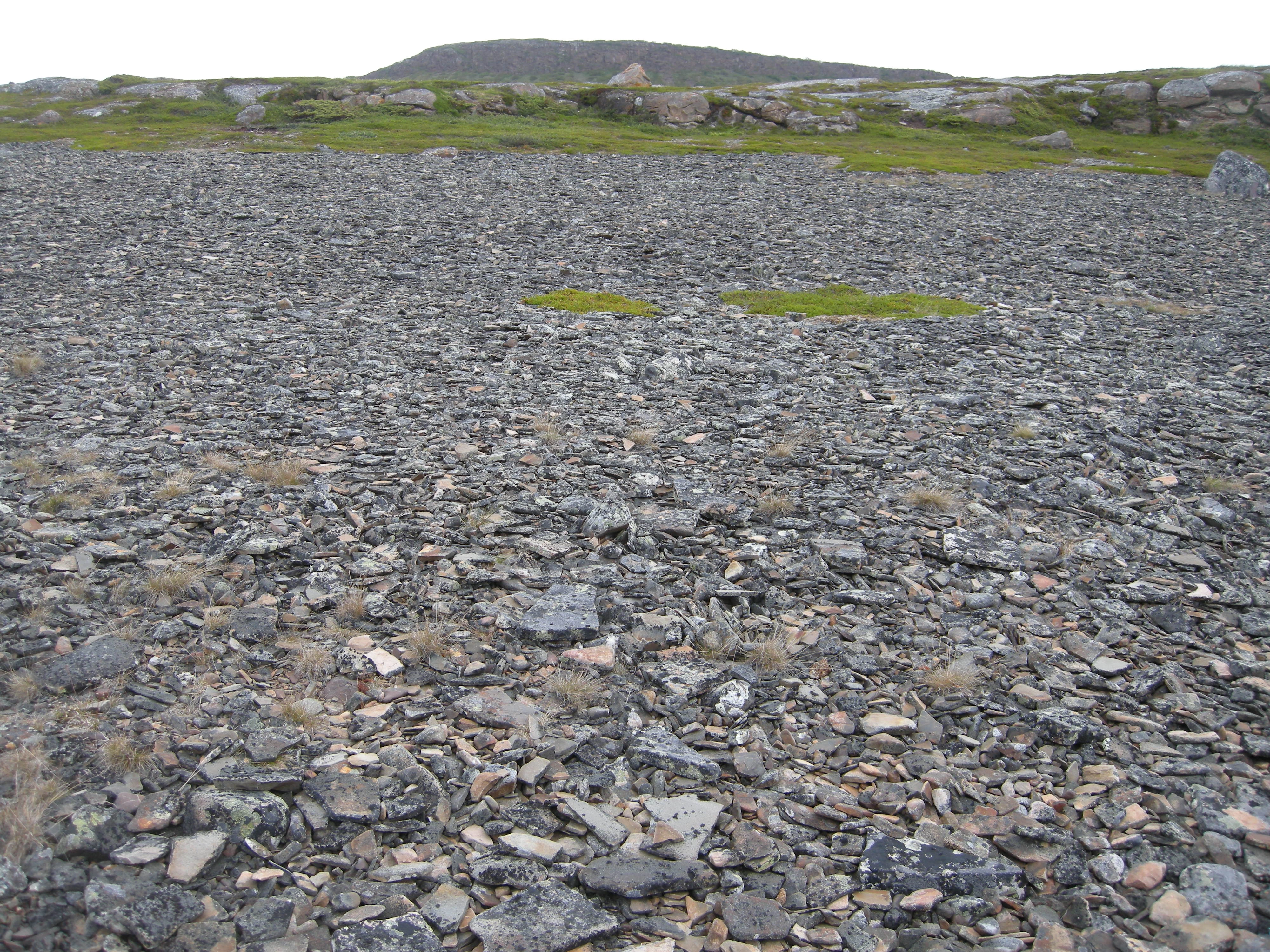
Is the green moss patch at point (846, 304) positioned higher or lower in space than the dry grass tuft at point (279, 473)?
higher

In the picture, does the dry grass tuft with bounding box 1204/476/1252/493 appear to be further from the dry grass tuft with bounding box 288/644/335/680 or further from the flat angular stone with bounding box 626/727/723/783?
the dry grass tuft with bounding box 288/644/335/680

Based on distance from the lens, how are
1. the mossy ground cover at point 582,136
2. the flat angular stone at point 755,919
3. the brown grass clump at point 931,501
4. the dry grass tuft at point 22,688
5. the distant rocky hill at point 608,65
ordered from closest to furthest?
the flat angular stone at point 755,919 → the dry grass tuft at point 22,688 → the brown grass clump at point 931,501 → the mossy ground cover at point 582,136 → the distant rocky hill at point 608,65

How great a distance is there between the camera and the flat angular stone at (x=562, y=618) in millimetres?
7207

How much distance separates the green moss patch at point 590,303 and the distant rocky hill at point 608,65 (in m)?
155

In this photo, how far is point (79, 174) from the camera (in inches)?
1336

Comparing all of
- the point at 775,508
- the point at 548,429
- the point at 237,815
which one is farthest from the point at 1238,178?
the point at 237,815

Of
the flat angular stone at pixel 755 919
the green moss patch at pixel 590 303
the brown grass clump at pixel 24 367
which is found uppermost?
the green moss patch at pixel 590 303

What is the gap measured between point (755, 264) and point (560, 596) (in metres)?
17.6

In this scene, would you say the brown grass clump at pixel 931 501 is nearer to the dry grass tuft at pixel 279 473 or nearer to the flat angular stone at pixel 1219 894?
the flat angular stone at pixel 1219 894

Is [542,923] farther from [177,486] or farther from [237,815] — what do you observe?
[177,486]

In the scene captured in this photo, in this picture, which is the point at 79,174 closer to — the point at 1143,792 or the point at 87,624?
the point at 87,624

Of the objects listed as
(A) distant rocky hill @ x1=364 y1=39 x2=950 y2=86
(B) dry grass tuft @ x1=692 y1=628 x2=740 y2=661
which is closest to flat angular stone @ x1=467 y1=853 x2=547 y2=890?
(B) dry grass tuft @ x1=692 y1=628 x2=740 y2=661

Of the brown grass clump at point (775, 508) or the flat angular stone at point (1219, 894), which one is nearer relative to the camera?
the flat angular stone at point (1219, 894)

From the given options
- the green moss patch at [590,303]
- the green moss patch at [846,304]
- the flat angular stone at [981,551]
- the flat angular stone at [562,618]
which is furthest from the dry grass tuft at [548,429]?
the green moss patch at [846,304]
